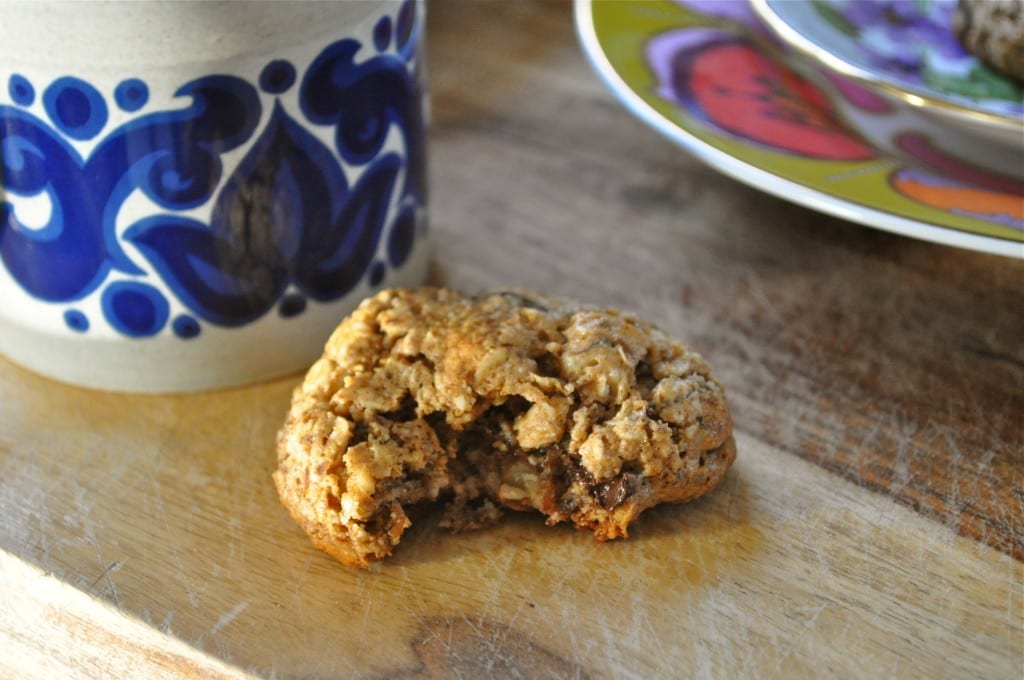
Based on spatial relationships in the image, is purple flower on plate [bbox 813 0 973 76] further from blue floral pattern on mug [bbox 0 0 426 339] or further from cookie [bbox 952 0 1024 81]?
blue floral pattern on mug [bbox 0 0 426 339]

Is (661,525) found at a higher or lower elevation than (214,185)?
lower

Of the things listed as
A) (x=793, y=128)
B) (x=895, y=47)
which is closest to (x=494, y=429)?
(x=793, y=128)

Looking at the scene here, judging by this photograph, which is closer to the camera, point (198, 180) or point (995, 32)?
point (198, 180)

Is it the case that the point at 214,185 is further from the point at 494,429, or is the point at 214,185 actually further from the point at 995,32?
the point at 995,32

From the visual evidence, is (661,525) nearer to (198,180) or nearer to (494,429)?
(494,429)

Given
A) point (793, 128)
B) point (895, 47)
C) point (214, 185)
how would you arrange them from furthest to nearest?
1. point (895, 47)
2. point (793, 128)
3. point (214, 185)

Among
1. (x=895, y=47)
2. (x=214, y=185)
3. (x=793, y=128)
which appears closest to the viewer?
(x=214, y=185)

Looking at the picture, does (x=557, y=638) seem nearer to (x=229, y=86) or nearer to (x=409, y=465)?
(x=409, y=465)

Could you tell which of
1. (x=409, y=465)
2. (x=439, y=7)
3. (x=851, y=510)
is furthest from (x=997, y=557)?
(x=439, y=7)
